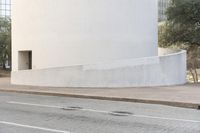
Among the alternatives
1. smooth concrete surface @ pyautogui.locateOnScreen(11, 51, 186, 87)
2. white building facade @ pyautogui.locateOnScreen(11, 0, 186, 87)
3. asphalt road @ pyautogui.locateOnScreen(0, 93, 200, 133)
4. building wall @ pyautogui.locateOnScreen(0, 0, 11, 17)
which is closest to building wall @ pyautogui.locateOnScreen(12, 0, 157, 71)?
white building facade @ pyautogui.locateOnScreen(11, 0, 186, 87)

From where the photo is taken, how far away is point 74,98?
19.9 metres

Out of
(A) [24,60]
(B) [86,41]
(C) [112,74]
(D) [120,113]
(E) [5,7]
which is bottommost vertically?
(D) [120,113]

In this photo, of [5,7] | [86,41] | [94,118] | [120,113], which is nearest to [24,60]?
[86,41]

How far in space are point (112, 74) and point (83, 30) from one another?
14.8 ft

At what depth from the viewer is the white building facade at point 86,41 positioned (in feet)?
81.7

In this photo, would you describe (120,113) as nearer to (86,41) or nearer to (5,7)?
(86,41)

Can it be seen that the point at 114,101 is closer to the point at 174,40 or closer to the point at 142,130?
the point at 142,130

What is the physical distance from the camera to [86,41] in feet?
90.7

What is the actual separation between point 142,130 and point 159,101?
22.1ft

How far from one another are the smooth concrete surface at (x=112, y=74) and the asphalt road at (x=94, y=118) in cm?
710

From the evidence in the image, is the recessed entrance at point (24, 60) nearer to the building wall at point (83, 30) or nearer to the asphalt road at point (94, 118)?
the building wall at point (83, 30)

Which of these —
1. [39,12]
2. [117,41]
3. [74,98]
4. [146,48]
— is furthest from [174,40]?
[74,98]

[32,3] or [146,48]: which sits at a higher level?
[32,3]

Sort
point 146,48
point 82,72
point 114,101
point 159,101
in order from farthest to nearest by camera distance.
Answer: point 146,48 < point 82,72 < point 114,101 < point 159,101
